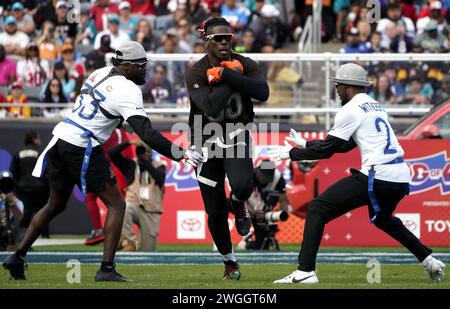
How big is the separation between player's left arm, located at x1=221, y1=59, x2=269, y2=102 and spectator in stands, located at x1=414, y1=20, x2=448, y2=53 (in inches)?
419

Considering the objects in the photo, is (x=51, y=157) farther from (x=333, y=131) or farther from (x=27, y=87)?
(x=27, y=87)

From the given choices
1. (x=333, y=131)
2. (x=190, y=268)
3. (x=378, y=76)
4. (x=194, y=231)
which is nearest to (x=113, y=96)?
(x=333, y=131)

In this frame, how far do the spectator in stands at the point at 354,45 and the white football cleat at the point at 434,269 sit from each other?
36.5 ft

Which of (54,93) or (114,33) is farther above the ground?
(114,33)

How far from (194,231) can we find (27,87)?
5423 mm

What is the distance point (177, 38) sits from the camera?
23.8 metres

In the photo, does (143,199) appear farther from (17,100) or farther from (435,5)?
→ (435,5)

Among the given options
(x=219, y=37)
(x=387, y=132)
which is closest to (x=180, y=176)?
(x=219, y=37)

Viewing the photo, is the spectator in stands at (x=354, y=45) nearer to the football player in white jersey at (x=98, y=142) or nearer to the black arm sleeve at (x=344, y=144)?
the black arm sleeve at (x=344, y=144)

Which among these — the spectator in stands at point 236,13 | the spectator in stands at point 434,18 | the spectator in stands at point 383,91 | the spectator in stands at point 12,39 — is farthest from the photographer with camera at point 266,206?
the spectator in stands at point 12,39

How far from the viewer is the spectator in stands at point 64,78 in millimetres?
22703

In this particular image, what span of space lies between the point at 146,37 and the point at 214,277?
11.8 meters

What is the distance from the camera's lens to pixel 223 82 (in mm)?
11758

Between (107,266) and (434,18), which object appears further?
(434,18)
